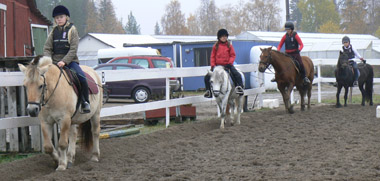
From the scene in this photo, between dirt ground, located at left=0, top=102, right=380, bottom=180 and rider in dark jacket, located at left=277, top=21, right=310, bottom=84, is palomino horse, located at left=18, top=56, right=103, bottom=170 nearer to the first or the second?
dirt ground, located at left=0, top=102, right=380, bottom=180

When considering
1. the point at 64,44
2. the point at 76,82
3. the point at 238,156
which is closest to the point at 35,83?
the point at 76,82

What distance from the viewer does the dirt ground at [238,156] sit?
6.36 metres

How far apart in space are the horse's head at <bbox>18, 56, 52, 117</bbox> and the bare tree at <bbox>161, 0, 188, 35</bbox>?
3841 inches

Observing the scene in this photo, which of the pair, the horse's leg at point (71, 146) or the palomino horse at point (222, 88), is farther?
the palomino horse at point (222, 88)

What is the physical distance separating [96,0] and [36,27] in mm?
90617

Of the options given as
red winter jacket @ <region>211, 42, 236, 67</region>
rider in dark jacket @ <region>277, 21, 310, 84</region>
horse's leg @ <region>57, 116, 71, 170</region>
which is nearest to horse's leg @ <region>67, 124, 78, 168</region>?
horse's leg @ <region>57, 116, 71, 170</region>

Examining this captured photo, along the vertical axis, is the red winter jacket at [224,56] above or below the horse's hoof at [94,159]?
above

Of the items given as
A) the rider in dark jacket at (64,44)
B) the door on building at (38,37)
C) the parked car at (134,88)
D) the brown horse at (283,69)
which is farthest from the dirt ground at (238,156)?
the door on building at (38,37)

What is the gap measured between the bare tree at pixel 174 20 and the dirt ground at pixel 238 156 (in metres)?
93.3

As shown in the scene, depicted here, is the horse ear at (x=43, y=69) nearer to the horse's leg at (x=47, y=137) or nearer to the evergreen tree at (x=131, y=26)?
the horse's leg at (x=47, y=137)

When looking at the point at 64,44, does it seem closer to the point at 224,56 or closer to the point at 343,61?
the point at 224,56

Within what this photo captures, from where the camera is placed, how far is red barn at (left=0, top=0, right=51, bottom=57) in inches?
690

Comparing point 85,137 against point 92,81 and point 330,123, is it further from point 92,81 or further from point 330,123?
point 330,123

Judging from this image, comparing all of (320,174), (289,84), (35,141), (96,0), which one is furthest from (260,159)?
(96,0)
